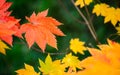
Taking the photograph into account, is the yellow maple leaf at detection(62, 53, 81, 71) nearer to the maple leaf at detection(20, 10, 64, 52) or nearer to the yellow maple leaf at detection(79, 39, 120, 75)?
the maple leaf at detection(20, 10, 64, 52)

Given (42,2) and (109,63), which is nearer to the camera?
(109,63)

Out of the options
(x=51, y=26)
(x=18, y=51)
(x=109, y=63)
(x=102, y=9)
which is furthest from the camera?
(x=18, y=51)

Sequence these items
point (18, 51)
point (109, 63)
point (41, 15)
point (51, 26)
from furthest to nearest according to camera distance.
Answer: point (18, 51)
point (41, 15)
point (51, 26)
point (109, 63)

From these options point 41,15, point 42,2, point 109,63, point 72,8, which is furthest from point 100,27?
point 109,63

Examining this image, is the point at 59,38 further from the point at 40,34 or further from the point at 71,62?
the point at 40,34

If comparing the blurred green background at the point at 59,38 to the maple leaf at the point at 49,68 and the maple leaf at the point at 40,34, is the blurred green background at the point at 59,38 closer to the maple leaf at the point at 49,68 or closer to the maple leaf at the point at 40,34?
the maple leaf at the point at 49,68

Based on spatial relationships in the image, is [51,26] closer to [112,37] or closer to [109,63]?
[109,63]

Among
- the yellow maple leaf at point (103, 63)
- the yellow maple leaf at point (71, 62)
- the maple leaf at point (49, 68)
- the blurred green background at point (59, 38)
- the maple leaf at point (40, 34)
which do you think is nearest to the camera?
the yellow maple leaf at point (103, 63)

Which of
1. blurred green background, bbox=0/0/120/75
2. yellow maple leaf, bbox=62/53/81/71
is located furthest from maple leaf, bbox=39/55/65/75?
blurred green background, bbox=0/0/120/75

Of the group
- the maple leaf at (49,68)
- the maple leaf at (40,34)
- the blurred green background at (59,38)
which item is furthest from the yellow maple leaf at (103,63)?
the blurred green background at (59,38)

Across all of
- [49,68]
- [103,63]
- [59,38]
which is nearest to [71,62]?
[49,68]
